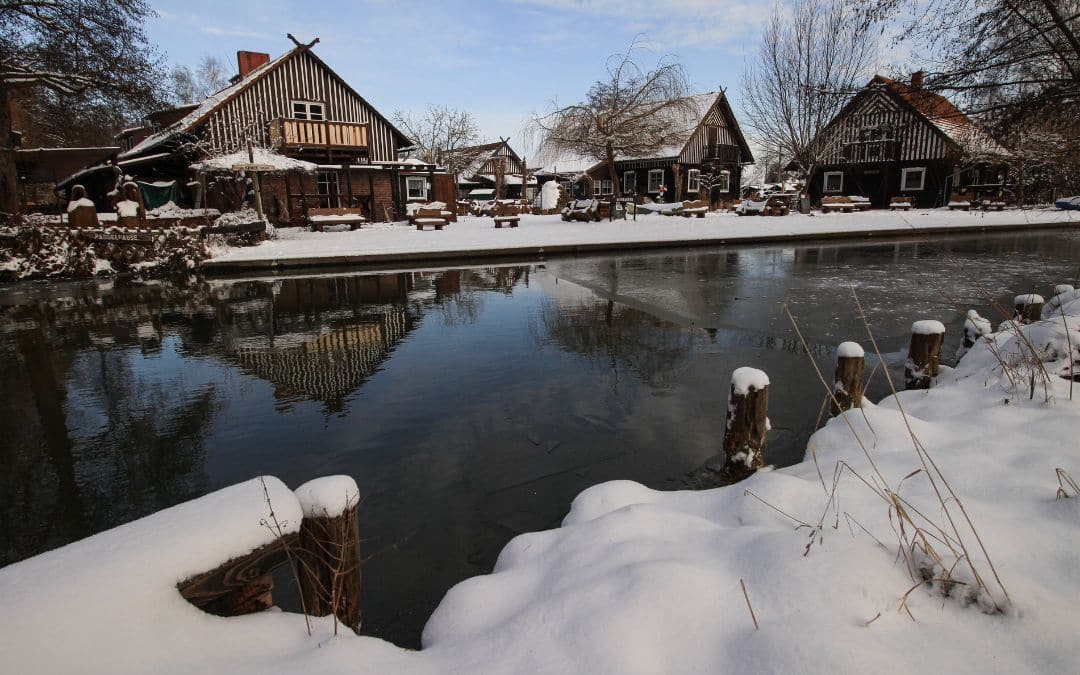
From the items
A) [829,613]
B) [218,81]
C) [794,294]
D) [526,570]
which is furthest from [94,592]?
[218,81]

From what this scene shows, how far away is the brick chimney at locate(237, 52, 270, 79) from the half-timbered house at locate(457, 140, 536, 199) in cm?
2655

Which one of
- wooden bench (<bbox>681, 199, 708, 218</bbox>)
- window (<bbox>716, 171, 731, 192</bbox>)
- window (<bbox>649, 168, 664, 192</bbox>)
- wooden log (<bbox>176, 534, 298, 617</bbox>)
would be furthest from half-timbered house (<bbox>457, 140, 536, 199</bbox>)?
wooden log (<bbox>176, 534, 298, 617</bbox>)

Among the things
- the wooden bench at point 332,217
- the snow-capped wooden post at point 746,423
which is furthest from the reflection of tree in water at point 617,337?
the wooden bench at point 332,217

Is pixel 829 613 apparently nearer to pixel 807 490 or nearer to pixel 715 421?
pixel 807 490

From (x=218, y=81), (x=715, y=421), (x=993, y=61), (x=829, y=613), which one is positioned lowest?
(x=715, y=421)

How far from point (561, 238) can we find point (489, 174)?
1949 inches

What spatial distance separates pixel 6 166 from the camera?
1734 centimetres

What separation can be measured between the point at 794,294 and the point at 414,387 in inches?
287

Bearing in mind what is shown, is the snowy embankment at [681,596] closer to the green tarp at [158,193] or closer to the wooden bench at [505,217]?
the wooden bench at [505,217]

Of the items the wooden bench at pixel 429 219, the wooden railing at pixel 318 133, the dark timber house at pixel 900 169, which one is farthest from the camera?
the dark timber house at pixel 900 169

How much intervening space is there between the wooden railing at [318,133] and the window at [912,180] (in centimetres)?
3452

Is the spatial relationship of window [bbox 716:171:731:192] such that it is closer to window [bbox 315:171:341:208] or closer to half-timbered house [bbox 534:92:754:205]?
half-timbered house [bbox 534:92:754:205]

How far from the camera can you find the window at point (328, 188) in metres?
28.7

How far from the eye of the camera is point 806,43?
31453 millimetres
